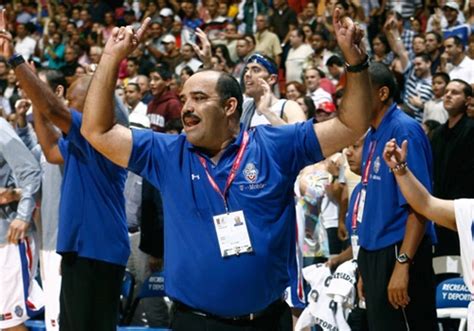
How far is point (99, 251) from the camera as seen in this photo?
19.9 ft

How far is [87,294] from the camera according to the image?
19.8 ft

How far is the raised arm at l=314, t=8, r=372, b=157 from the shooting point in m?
4.16

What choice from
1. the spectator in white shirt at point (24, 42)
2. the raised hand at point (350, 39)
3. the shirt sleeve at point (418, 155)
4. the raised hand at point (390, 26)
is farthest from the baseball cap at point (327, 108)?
the spectator in white shirt at point (24, 42)

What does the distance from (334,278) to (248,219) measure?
10.6ft

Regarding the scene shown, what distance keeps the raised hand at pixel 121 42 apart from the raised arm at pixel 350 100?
906 mm

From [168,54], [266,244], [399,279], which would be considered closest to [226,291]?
[266,244]

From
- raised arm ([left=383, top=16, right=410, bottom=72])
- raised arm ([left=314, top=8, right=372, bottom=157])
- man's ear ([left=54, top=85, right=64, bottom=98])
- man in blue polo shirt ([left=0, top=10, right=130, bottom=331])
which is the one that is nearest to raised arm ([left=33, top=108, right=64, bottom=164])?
man in blue polo shirt ([left=0, top=10, right=130, bottom=331])

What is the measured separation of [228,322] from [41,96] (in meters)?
2.08

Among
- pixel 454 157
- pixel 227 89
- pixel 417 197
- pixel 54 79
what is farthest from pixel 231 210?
pixel 454 157

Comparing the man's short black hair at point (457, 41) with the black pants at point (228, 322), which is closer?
the black pants at point (228, 322)

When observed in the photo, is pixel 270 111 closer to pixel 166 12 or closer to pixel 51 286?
pixel 51 286

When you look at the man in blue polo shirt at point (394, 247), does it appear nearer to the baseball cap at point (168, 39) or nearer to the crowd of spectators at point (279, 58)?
the crowd of spectators at point (279, 58)

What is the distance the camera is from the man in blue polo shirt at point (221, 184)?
4.39 m

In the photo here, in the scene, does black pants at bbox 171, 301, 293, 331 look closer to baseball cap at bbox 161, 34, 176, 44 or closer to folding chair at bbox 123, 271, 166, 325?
folding chair at bbox 123, 271, 166, 325
